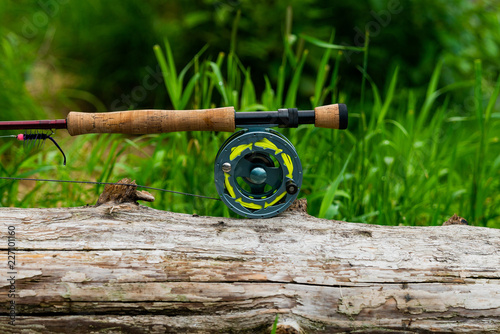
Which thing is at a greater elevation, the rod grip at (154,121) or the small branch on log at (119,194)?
the rod grip at (154,121)

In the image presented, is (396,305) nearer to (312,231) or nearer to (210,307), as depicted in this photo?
(312,231)

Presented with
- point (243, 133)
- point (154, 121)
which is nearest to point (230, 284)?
point (243, 133)

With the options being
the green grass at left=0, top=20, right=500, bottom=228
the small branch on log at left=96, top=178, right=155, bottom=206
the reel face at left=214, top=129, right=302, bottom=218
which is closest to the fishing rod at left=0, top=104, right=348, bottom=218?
the reel face at left=214, top=129, right=302, bottom=218

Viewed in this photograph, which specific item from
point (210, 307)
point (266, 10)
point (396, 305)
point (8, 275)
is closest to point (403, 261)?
point (396, 305)

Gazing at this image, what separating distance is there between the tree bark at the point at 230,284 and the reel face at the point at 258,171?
0.18m

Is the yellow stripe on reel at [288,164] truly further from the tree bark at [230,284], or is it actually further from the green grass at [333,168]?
the green grass at [333,168]

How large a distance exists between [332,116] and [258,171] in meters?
0.33

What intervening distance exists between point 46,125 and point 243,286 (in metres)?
0.88

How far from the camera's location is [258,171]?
1.84m

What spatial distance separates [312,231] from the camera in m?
1.79

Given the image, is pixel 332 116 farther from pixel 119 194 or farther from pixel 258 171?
pixel 119 194

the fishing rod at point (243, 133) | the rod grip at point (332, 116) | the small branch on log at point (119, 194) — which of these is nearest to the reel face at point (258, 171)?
the fishing rod at point (243, 133)

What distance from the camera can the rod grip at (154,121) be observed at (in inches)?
70.9

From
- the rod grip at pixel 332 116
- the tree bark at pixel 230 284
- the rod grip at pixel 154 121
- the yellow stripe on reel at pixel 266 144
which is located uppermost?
the rod grip at pixel 332 116
